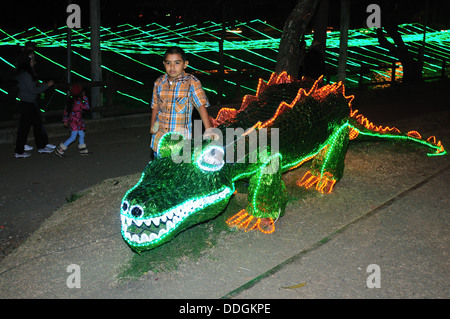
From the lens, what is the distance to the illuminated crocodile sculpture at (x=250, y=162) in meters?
3.56

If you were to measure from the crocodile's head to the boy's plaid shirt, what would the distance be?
64cm

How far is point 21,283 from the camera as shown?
13.0ft

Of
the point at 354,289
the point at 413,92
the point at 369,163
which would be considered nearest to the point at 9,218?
the point at 354,289

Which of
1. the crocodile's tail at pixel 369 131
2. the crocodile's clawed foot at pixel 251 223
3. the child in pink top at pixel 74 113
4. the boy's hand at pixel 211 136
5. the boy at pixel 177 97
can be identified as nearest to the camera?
the boy's hand at pixel 211 136

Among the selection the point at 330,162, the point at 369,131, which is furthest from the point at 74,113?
the point at 369,131

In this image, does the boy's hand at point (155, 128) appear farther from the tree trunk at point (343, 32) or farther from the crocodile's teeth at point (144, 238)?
the tree trunk at point (343, 32)

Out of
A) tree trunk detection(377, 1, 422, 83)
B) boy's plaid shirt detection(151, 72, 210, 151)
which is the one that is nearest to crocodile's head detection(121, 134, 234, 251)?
boy's plaid shirt detection(151, 72, 210, 151)

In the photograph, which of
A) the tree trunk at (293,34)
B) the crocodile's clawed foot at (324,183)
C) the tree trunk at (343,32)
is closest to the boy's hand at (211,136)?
the crocodile's clawed foot at (324,183)

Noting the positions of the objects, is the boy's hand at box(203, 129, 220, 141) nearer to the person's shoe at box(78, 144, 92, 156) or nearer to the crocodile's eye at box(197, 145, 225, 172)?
the crocodile's eye at box(197, 145, 225, 172)

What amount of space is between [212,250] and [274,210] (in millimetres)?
782

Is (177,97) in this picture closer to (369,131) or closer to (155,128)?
(155,128)

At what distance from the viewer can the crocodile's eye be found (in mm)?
3971

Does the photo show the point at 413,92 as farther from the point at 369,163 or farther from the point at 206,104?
the point at 206,104

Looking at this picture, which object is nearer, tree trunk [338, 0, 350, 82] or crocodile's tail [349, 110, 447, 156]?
crocodile's tail [349, 110, 447, 156]
